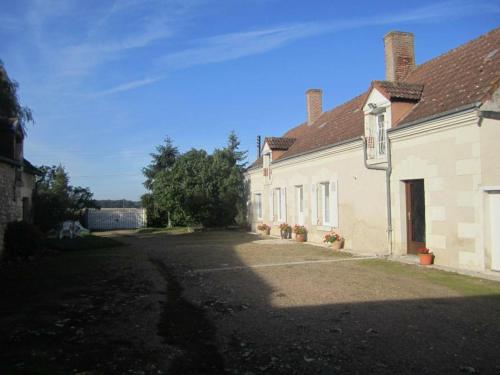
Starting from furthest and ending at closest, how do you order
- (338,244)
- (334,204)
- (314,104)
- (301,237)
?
(314,104) → (301,237) → (334,204) → (338,244)

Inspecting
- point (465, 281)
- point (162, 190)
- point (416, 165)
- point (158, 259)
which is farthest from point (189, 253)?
point (162, 190)

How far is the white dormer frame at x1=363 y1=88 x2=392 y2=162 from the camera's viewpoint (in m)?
13.1

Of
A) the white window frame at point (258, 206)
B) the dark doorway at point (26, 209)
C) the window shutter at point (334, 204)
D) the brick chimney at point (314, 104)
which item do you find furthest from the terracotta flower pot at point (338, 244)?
the dark doorway at point (26, 209)

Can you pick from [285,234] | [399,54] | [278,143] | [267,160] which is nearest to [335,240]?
[285,234]

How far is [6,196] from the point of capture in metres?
13.3

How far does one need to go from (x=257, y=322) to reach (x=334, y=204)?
427 inches

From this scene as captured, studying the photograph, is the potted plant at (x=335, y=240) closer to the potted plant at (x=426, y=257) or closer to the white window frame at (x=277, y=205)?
the potted plant at (x=426, y=257)

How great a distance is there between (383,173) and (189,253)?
691 cm

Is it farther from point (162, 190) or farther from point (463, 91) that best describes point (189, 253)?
point (162, 190)

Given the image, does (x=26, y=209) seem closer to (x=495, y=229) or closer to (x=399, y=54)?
(x=399, y=54)

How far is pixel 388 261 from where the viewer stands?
39.1ft

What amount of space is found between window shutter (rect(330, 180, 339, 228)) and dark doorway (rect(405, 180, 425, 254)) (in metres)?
3.87

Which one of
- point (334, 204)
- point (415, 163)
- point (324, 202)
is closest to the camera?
point (415, 163)

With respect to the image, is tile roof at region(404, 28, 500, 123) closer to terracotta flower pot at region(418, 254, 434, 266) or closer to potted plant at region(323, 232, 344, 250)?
terracotta flower pot at region(418, 254, 434, 266)
